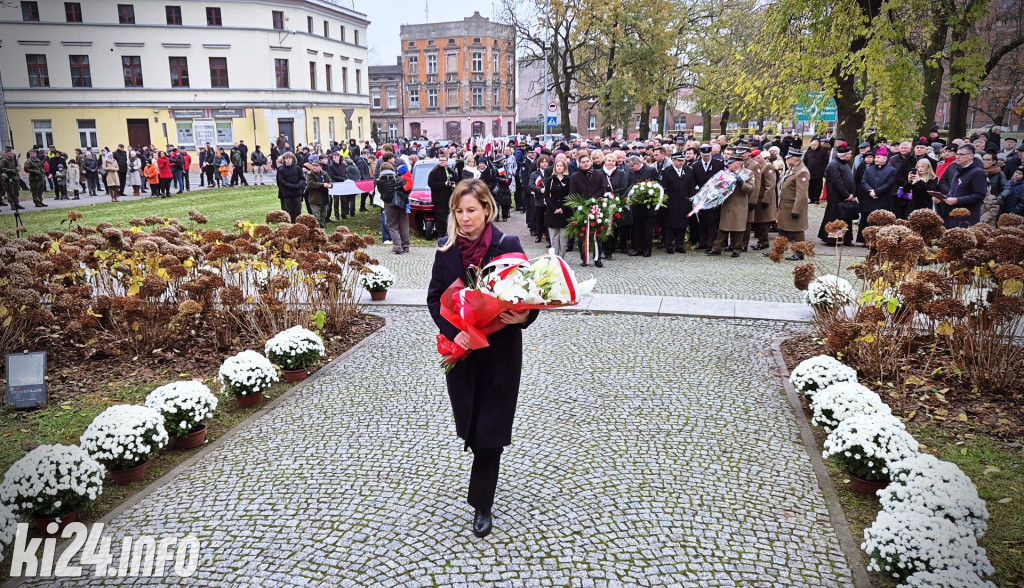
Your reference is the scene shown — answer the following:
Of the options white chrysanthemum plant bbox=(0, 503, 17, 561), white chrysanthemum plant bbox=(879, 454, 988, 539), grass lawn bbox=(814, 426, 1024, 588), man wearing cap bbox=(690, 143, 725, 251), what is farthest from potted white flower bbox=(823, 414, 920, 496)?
man wearing cap bbox=(690, 143, 725, 251)

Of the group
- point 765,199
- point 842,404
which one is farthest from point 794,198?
point 842,404

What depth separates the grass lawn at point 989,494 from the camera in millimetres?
4156

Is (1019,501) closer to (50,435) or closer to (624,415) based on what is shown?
(624,415)

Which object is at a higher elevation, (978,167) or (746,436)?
(978,167)

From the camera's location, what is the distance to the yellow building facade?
6.71m

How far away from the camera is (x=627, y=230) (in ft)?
49.0

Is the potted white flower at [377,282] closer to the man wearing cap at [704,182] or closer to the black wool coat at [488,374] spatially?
the black wool coat at [488,374]

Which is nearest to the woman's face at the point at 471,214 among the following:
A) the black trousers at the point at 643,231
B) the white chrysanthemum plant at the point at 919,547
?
the white chrysanthemum plant at the point at 919,547

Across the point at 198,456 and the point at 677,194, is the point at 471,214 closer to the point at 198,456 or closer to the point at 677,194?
the point at 198,456

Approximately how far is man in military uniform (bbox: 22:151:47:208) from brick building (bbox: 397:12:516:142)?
192 feet

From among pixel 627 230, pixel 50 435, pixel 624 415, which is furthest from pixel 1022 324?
pixel 50 435

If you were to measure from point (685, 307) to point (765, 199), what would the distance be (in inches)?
214

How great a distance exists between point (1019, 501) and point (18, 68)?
8833 mm

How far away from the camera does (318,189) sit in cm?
1780
